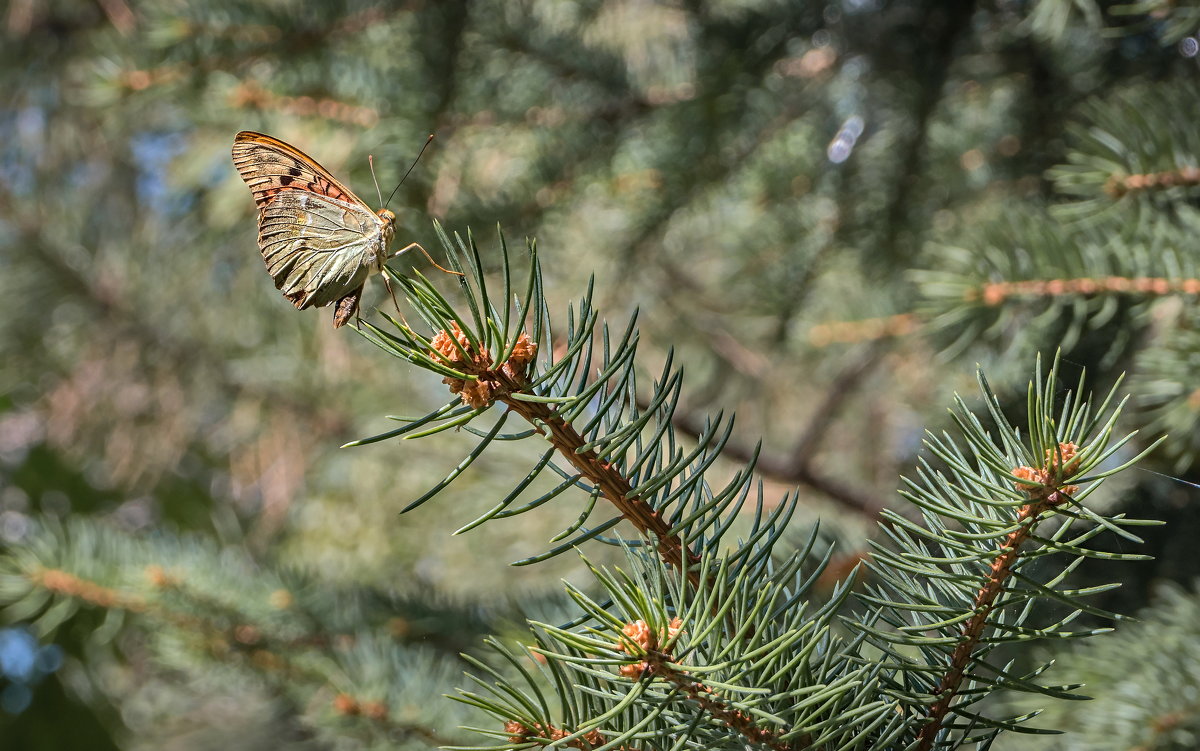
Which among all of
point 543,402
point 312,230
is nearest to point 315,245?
point 312,230

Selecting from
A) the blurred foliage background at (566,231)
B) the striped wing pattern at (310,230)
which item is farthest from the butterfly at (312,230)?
the blurred foliage background at (566,231)

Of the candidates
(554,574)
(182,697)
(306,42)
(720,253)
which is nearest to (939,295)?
(306,42)

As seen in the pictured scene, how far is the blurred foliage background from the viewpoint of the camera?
703 mm

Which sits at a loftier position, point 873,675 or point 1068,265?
point 1068,265

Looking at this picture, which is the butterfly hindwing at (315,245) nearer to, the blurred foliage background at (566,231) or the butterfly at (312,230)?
the butterfly at (312,230)

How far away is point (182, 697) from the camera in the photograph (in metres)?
1.88

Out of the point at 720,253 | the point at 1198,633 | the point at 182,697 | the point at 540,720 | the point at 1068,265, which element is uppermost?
the point at 720,253

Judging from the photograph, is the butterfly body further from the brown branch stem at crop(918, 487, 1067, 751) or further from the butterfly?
the brown branch stem at crop(918, 487, 1067, 751)

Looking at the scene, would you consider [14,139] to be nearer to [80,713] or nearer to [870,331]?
[80,713]

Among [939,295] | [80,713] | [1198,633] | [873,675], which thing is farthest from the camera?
[80,713]

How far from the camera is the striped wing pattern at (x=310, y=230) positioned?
0.41 metres

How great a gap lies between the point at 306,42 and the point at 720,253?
2.82ft

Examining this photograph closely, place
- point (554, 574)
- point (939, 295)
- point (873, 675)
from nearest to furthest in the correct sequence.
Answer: point (873, 675) → point (939, 295) → point (554, 574)

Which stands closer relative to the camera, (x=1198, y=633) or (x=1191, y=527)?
(x=1198, y=633)
